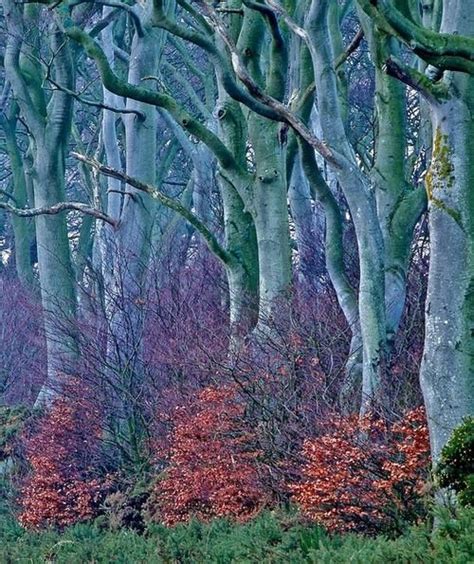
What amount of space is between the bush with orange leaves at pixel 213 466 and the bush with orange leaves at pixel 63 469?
1.73m

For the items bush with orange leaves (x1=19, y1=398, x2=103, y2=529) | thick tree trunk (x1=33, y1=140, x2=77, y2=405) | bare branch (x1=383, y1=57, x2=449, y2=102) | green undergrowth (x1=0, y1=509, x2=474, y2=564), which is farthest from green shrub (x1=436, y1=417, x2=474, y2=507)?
thick tree trunk (x1=33, y1=140, x2=77, y2=405)

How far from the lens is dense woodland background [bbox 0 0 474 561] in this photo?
7.53m

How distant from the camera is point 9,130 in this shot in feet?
82.7

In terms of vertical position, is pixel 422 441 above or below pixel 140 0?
below

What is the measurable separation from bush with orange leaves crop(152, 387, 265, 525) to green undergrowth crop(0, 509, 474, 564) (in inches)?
21.5

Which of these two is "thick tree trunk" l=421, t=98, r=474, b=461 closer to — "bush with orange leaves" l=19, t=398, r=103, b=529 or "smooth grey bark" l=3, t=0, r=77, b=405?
"bush with orange leaves" l=19, t=398, r=103, b=529

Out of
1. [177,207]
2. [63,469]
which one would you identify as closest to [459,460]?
[177,207]

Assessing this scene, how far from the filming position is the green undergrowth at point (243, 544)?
496cm

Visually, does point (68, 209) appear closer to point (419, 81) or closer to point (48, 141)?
point (48, 141)

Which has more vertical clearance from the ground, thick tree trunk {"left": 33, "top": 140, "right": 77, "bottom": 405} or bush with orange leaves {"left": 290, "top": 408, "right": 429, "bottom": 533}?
thick tree trunk {"left": 33, "top": 140, "right": 77, "bottom": 405}

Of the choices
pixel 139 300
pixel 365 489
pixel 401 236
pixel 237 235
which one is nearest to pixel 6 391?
pixel 139 300

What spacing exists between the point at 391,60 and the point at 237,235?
19.7ft

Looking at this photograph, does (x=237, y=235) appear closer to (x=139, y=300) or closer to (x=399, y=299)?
(x=139, y=300)

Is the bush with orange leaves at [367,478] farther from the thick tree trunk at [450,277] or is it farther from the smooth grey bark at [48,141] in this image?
the smooth grey bark at [48,141]
